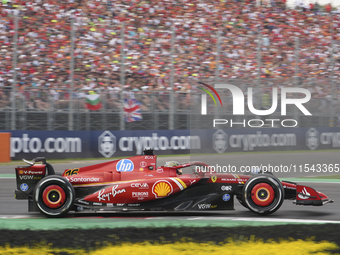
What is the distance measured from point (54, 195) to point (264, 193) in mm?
3009

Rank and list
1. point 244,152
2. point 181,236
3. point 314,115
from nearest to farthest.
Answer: point 181,236
point 244,152
point 314,115

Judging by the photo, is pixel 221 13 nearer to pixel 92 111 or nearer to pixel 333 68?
pixel 333 68

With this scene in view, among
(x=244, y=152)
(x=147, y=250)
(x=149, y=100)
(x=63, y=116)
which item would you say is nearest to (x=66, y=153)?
(x=63, y=116)

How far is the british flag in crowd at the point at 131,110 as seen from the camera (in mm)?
14367

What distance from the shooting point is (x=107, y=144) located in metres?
14.6

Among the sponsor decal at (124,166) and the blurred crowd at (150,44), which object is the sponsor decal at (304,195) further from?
the blurred crowd at (150,44)

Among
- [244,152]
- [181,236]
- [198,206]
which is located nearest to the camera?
[181,236]

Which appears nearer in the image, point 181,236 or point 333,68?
point 181,236

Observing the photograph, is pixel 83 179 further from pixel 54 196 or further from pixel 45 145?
pixel 45 145

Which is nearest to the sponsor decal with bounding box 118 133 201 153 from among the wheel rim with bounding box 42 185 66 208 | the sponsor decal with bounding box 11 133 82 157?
the sponsor decal with bounding box 11 133 82 157

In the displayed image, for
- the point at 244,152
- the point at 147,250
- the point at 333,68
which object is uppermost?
the point at 333,68

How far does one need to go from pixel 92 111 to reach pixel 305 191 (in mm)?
8759

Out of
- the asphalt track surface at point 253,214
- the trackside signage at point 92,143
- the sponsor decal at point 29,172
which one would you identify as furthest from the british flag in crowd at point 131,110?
the sponsor decal at point 29,172

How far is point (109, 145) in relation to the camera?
48.0 ft
